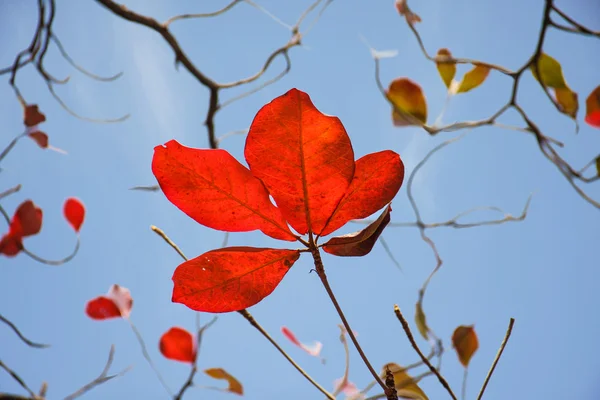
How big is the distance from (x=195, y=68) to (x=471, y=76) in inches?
20.3

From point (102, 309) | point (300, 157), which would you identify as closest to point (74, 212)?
point (102, 309)

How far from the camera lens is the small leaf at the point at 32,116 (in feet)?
3.19

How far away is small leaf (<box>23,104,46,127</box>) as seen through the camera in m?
0.97

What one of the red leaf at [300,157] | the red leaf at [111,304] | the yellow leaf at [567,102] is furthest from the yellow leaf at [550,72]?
the red leaf at [111,304]

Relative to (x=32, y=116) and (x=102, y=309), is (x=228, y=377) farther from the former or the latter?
(x=32, y=116)

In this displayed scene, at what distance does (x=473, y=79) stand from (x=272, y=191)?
2.08ft

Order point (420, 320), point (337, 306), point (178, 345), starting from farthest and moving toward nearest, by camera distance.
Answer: point (178, 345) < point (420, 320) < point (337, 306)

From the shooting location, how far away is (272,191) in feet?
1.05

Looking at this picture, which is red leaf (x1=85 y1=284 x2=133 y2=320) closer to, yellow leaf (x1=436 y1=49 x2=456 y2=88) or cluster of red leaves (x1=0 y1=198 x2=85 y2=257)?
cluster of red leaves (x1=0 y1=198 x2=85 y2=257)

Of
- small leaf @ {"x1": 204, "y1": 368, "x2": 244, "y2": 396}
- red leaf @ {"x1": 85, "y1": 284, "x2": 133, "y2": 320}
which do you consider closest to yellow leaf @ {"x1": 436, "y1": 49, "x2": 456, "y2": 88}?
small leaf @ {"x1": 204, "y1": 368, "x2": 244, "y2": 396}

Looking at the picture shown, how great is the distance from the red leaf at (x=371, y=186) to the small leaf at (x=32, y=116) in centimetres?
93

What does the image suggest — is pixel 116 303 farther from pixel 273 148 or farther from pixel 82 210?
pixel 273 148

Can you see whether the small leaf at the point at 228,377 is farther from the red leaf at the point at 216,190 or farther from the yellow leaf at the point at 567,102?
the yellow leaf at the point at 567,102

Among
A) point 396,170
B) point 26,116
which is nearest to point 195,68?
point 26,116
